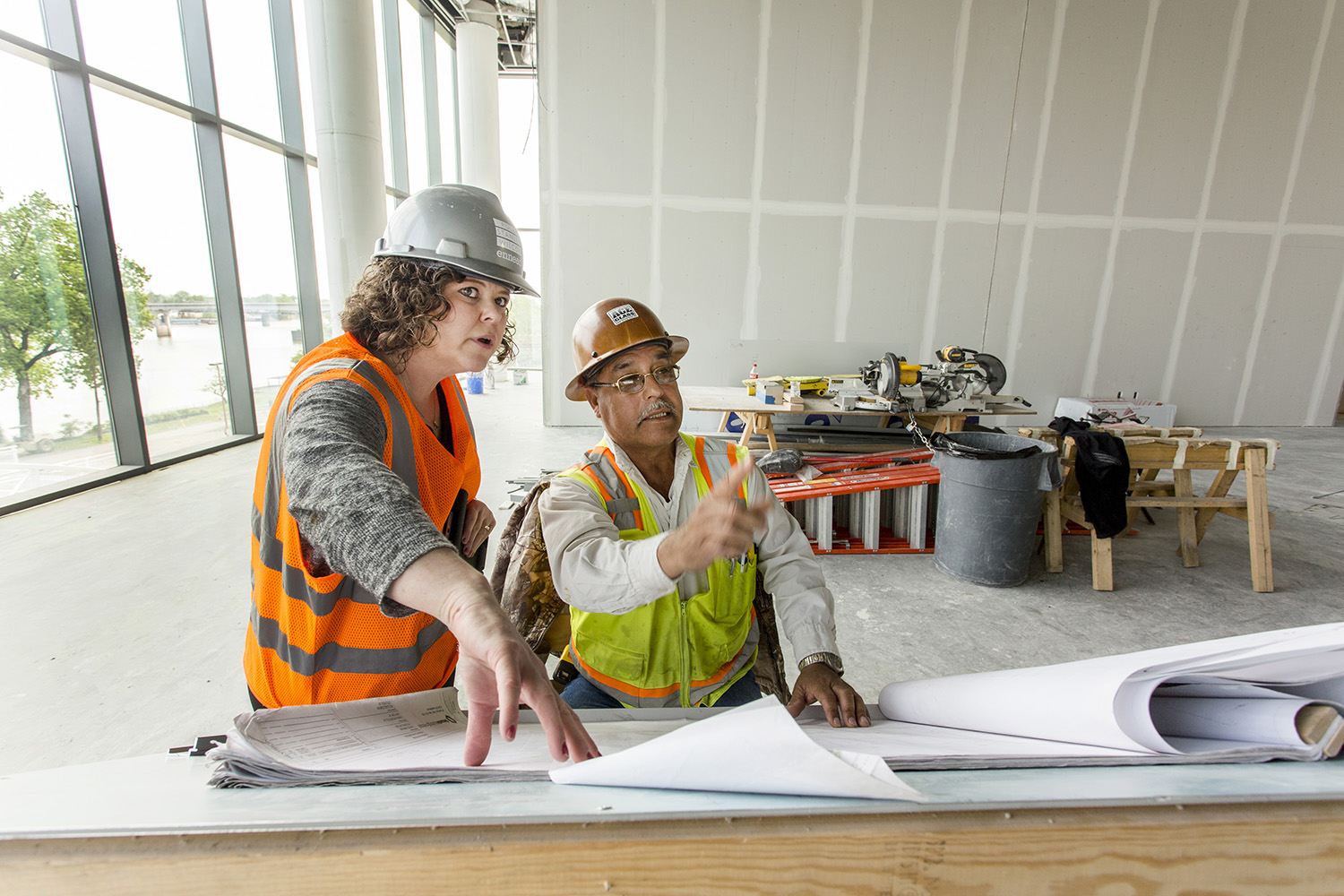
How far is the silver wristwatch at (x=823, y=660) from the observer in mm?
1481

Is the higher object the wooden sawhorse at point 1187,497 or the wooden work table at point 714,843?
the wooden work table at point 714,843

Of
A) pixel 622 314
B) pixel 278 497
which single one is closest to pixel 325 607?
pixel 278 497

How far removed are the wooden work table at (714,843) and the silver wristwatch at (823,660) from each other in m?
0.88

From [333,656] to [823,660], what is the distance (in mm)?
1086

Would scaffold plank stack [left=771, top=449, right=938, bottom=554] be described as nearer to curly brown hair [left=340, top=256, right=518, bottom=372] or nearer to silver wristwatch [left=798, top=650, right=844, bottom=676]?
silver wristwatch [left=798, top=650, right=844, bottom=676]

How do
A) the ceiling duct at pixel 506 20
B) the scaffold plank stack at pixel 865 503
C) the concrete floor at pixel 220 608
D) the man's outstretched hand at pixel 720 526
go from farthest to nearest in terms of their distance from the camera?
1. the ceiling duct at pixel 506 20
2. the scaffold plank stack at pixel 865 503
3. the concrete floor at pixel 220 608
4. the man's outstretched hand at pixel 720 526

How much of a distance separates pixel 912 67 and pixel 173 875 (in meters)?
Answer: 9.23

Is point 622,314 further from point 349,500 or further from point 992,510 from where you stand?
point 992,510

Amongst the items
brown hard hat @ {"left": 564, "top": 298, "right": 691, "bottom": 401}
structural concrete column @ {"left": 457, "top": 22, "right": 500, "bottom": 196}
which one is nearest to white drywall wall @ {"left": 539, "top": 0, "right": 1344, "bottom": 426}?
structural concrete column @ {"left": 457, "top": 22, "right": 500, "bottom": 196}

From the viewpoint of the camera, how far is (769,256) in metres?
7.79

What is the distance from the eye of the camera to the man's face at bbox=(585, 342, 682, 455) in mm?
1705

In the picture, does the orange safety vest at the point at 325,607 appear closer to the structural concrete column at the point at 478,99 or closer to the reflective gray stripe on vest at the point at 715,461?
the reflective gray stripe on vest at the point at 715,461

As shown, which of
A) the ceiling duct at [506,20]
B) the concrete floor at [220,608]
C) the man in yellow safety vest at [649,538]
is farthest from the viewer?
the ceiling duct at [506,20]

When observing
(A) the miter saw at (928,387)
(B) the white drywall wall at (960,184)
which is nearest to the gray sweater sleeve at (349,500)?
(A) the miter saw at (928,387)
